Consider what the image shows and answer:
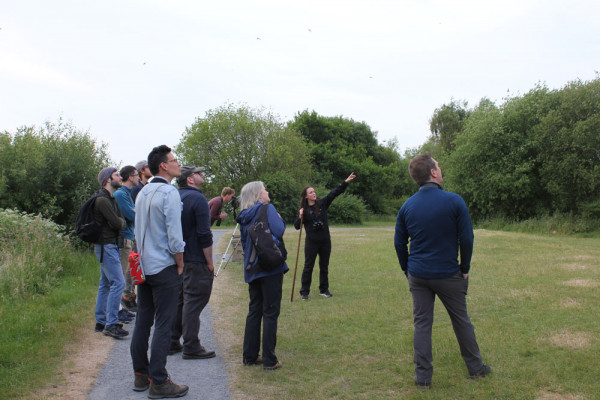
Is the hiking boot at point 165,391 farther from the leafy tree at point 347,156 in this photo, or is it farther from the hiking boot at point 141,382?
the leafy tree at point 347,156

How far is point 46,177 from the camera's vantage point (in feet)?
49.7

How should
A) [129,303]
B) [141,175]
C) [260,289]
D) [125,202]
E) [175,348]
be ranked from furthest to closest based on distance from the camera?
1. [129,303]
2. [141,175]
3. [125,202]
4. [175,348]
5. [260,289]

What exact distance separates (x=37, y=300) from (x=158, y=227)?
15.1 feet

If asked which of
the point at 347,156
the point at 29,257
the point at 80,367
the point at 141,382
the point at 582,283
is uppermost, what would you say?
the point at 347,156

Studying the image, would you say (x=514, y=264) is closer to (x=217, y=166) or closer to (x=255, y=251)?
(x=255, y=251)

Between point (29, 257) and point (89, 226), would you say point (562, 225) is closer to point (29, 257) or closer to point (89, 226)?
point (29, 257)

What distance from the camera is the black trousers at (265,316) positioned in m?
5.22

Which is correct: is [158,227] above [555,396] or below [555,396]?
above

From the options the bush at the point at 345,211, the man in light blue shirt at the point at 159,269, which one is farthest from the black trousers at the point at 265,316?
the bush at the point at 345,211

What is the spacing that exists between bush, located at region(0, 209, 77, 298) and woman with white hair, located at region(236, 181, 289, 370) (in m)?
4.85

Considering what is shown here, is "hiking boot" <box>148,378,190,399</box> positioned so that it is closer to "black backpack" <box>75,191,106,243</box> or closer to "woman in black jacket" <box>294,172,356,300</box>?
"black backpack" <box>75,191,106,243</box>

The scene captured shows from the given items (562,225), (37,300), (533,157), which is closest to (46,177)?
(37,300)

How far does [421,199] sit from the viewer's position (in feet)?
15.3

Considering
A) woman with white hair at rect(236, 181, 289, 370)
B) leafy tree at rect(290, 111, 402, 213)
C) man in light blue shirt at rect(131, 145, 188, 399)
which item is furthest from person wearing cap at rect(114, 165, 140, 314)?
leafy tree at rect(290, 111, 402, 213)
